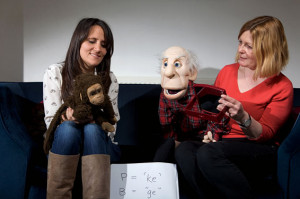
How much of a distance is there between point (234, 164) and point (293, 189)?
31 centimetres

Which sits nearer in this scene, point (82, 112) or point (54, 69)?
point (82, 112)

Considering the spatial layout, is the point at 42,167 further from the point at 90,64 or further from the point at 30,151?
the point at 90,64

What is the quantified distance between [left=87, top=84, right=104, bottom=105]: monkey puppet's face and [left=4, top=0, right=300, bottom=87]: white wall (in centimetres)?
85

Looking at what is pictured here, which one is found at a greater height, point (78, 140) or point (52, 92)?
point (52, 92)

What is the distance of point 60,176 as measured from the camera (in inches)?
41.0

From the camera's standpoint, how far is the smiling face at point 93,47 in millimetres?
1341

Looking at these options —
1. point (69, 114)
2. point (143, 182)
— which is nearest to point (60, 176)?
point (69, 114)

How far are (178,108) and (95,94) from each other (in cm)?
49

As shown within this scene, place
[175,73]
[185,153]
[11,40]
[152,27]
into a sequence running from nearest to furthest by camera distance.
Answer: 1. [185,153]
2. [175,73]
3. [152,27]
4. [11,40]

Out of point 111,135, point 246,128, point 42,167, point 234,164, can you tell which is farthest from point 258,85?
point 42,167

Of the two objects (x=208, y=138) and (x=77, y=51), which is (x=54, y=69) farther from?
(x=208, y=138)

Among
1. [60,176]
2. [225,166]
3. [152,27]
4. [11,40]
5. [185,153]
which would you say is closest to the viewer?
[60,176]

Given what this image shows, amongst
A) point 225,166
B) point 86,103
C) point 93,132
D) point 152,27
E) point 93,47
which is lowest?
point 225,166

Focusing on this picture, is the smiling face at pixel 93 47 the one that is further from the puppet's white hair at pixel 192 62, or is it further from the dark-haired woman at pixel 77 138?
the puppet's white hair at pixel 192 62
